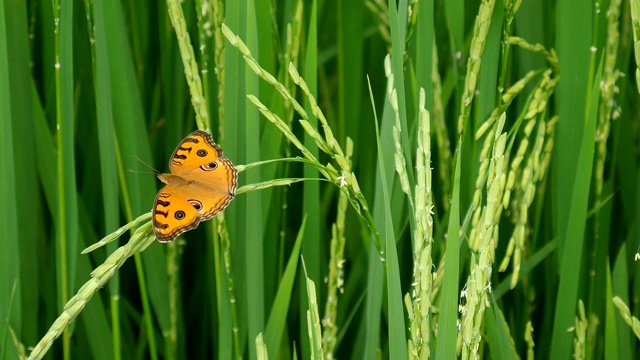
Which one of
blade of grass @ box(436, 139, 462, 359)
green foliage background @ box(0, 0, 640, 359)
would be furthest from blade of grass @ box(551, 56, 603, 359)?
blade of grass @ box(436, 139, 462, 359)

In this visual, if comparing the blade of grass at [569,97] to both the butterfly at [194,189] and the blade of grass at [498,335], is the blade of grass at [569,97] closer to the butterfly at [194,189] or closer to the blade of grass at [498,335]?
the blade of grass at [498,335]

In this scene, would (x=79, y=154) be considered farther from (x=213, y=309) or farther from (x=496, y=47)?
(x=496, y=47)

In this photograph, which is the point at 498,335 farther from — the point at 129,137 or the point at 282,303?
the point at 129,137

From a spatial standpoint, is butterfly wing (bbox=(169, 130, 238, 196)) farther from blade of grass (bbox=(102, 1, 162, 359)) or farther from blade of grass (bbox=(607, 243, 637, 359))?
blade of grass (bbox=(607, 243, 637, 359))

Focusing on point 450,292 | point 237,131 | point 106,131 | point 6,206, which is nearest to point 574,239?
point 450,292

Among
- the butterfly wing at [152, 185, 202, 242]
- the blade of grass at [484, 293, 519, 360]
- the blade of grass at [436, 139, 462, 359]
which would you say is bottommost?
Answer: the blade of grass at [484, 293, 519, 360]

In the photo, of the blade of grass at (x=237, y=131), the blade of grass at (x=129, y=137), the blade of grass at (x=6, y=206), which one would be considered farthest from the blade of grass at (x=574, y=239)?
the blade of grass at (x=6, y=206)

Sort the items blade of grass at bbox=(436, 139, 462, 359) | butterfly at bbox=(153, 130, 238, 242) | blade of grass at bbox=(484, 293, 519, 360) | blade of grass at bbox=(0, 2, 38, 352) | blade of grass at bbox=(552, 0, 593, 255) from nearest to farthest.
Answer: blade of grass at bbox=(436, 139, 462, 359) → butterfly at bbox=(153, 130, 238, 242) → blade of grass at bbox=(484, 293, 519, 360) → blade of grass at bbox=(552, 0, 593, 255) → blade of grass at bbox=(0, 2, 38, 352)

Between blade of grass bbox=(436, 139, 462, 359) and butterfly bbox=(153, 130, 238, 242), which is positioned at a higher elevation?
butterfly bbox=(153, 130, 238, 242)
